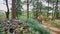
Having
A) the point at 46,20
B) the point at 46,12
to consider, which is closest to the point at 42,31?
the point at 46,20

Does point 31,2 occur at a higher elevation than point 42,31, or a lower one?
higher

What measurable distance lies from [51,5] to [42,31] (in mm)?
6312

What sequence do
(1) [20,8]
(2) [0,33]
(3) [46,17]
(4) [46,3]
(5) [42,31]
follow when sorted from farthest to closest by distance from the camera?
(4) [46,3], (3) [46,17], (1) [20,8], (5) [42,31], (2) [0,33]

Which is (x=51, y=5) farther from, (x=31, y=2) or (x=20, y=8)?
(x=20, y=8)

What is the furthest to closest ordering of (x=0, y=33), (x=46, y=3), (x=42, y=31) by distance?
(x=46, y=3) < (x=42, y=31) < (x=0, y=33)

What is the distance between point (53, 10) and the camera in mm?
10867

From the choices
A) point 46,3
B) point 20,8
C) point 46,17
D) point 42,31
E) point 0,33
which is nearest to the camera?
point 0,33

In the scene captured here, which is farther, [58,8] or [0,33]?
[58,8]

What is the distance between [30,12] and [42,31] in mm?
5664

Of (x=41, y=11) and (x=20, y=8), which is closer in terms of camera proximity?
(x=20, y=8)

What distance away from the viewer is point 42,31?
4.79 meters

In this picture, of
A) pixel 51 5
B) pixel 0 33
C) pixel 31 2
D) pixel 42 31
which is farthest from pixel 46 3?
pixel 0 33

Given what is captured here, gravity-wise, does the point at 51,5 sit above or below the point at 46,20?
above

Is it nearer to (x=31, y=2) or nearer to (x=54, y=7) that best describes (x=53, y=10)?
(x=54, y=7)
